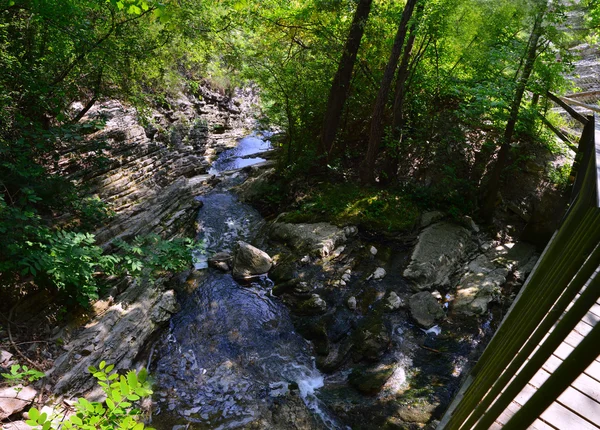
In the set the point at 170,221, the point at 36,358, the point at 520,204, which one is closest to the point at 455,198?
the point at 520,204

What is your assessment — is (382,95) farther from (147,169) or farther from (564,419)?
(564,419)

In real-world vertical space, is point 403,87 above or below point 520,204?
above

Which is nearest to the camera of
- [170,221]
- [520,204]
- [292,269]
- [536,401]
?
[536,401]

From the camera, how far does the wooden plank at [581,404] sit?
1.69 m

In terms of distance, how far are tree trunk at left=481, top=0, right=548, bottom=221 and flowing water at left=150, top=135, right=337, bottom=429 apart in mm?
5399

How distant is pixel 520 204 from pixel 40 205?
10162 millimetres

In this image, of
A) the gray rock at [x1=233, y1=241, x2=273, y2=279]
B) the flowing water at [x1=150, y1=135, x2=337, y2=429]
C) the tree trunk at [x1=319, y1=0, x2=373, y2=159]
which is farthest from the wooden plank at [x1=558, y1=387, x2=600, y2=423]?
the tree trunk at [x1=319, y1=0, x2=373, y2=159]

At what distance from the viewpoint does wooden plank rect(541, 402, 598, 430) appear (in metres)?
1.65

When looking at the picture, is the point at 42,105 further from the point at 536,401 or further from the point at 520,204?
the point at 520,204

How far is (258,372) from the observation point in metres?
5.36

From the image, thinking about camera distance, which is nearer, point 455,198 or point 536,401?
point 536,401

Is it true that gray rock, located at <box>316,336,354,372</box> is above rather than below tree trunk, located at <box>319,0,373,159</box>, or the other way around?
below

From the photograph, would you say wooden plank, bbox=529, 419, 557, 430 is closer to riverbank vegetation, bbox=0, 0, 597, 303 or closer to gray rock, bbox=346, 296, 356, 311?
gray rock, bbox=346, 296, 356, 311

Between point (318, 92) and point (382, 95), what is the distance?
105 inches
